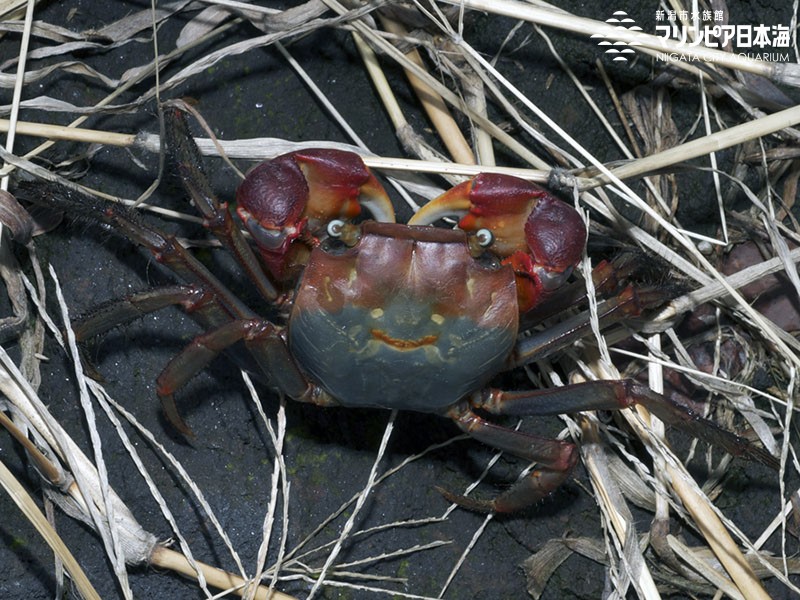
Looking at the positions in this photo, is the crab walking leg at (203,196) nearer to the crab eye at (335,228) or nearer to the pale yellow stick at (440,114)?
the crab eye at (335,228)

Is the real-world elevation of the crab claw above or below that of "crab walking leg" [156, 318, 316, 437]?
above

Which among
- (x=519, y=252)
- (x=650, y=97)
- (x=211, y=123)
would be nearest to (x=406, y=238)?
(x=519, y=252)

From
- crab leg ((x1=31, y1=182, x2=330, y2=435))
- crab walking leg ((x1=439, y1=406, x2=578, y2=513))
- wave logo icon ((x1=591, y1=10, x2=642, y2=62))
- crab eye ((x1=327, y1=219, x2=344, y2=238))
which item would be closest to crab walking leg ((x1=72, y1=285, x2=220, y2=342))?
crab leg ((x1=31, y1=182, x2=330, y2=435))

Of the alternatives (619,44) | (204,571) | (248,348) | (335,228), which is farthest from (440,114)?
(204,571)

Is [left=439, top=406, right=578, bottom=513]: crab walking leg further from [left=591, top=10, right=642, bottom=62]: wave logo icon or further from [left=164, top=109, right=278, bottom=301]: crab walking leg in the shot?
[left=591, top=10, right=642, bottom=62]: wave logo icon

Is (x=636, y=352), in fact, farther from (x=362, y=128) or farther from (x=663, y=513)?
(x=362, y=128)

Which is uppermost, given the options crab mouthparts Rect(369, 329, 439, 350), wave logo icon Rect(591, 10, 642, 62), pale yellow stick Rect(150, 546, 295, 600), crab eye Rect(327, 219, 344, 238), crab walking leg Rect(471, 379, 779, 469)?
wave logo icon Rect(591, 10, 642, 62)
